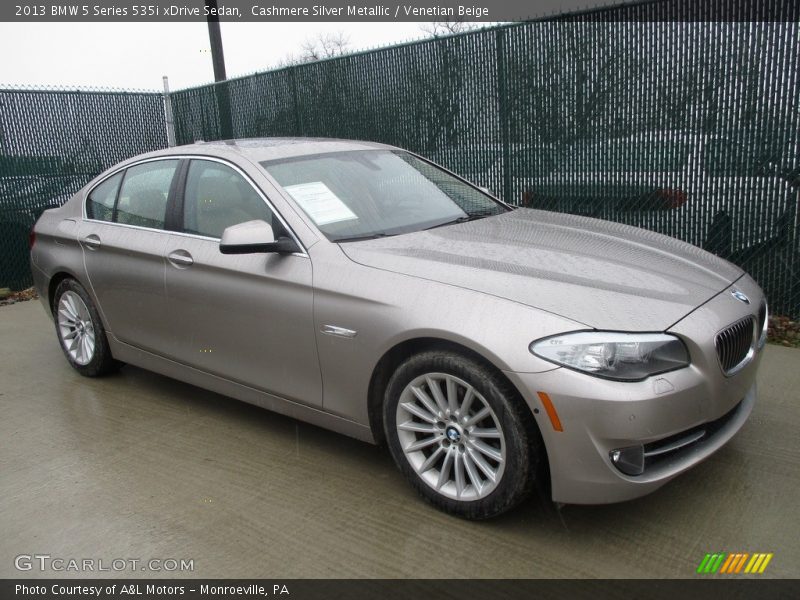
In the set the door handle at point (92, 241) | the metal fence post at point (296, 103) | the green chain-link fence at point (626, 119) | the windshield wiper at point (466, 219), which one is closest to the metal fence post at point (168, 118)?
the metal fence post at point (296, 103)

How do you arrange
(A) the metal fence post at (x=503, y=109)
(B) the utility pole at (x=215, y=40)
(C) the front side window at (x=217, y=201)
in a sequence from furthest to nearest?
(B) the utility pole at (x=215, y=40), (A) the metal fence post at (x=503, y=109), (C) the front side window at (x=217, y=201)

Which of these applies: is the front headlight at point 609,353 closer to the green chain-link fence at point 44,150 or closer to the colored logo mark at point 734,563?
the colored logo mark at point 734,563

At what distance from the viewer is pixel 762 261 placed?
5594 millimetres

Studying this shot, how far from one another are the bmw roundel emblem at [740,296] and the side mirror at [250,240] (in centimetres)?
208

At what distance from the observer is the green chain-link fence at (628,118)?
17.7 feet

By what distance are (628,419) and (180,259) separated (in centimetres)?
259

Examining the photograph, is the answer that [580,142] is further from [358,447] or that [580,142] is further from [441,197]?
[358,447]

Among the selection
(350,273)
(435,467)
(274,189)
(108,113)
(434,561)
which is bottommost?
(434,561)

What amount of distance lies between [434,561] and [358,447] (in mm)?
1141

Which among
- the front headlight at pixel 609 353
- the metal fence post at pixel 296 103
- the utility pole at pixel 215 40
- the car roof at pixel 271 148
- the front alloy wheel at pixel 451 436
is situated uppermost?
the utility pole at pixel 215 40

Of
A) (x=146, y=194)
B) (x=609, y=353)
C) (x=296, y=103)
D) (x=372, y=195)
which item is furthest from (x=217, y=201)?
(x=296, y=103)

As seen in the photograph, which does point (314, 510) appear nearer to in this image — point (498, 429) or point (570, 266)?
point (498, 429)

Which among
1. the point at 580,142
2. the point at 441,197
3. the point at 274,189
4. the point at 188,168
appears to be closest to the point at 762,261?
the point at 580,142

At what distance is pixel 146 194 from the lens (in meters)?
4.56
